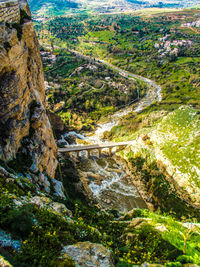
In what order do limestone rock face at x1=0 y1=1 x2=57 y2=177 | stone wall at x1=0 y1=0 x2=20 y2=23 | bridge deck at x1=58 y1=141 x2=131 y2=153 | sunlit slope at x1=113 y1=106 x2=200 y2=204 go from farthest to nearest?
bridge deck at x1=58 y1=141 x2=131 y2=153 < sunlit slope at x1=113 y1=106 x2=200 y2=204 < stone wall at x1=0 y1=0 x2=20 y2=23 < limestone rock face at x1=0 y1=1 x2=57 y2=177

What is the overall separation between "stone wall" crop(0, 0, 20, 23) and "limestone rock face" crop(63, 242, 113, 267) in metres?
21.5

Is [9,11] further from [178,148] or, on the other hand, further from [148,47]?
[148,47]

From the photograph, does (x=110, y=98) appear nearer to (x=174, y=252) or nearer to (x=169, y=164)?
(x=169, y=164)

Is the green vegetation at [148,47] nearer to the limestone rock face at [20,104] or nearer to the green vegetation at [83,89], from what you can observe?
the green vegetation at [83,89]

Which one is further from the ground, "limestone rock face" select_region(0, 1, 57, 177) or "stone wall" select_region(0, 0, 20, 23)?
"stone wall" select_region(0, 0, 20, 23)

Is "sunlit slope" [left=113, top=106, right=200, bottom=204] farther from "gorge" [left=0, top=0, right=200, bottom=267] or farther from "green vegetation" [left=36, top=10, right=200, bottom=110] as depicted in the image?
"green vegetation" [left=36, top=10, right=200, bottom=110]

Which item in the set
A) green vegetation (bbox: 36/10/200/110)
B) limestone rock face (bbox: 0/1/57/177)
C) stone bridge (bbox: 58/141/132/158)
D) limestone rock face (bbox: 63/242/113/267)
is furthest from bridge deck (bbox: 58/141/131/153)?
green vegetation (bbox: 36/10/200/110)

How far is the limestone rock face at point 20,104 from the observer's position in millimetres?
17688

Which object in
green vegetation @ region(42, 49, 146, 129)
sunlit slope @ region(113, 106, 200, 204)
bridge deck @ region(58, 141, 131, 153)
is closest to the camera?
sunlit slope @ region(113, 106, 200, 204)

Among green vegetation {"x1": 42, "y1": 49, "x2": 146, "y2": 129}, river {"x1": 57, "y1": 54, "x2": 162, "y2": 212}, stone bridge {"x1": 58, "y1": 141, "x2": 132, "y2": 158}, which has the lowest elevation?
river {"x1": 57, "y1": 54, "x2": 162, "y2": 212}

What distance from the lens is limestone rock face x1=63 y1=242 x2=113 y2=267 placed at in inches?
338

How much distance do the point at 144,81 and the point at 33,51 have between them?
83694 mm

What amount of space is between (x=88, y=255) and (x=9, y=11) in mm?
24380

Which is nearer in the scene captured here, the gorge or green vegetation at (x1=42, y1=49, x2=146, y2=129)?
the gorge
